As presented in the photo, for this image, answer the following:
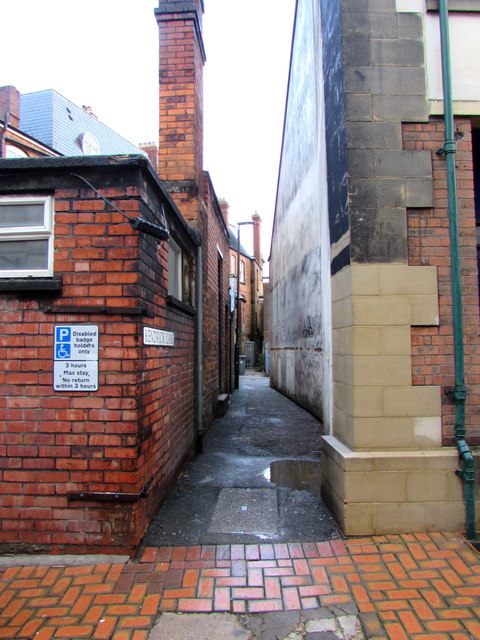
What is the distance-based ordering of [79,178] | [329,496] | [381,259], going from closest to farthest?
[79,178] < [381,259] < [329,496]

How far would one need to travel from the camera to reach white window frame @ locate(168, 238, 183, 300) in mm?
4828

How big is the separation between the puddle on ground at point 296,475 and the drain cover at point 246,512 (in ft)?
1.14

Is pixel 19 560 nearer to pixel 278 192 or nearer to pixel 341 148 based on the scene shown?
pixel 341 148

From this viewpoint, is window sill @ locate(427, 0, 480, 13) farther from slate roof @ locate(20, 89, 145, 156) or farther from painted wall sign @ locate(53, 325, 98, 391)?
slate roof @ locate(20, 89, 145, 156)

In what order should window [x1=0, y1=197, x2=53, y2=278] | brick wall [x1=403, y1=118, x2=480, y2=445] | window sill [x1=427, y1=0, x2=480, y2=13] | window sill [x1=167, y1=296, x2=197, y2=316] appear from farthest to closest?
window sill [x1=167, y1=296, x2=197, y2=316]
window sill [x1=427, y1=0, x2=480, y2=13]
brick wall [x1=403, y1=118, x2=480, y2=445]
window [x1=0, y1=197, x2=53, y2=278]

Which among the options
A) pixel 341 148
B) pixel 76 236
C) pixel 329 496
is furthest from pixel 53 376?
pixel 341 148

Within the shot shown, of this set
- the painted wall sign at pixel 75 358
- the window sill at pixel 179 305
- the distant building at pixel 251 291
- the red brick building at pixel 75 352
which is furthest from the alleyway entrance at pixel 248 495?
the distant building at pixel 251 291

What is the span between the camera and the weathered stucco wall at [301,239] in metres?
8.32

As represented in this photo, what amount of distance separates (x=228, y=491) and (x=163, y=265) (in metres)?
2.40

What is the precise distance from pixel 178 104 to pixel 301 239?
4850 mm

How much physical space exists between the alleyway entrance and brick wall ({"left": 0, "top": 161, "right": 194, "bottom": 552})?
55cm

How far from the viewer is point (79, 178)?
10.7ft

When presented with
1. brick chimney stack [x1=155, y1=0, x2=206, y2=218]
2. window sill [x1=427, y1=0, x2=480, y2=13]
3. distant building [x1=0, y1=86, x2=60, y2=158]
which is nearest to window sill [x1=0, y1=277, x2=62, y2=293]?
brick chimney stack [x1=155, y1=0, x2=206, y2=218]

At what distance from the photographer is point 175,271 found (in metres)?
5.05
